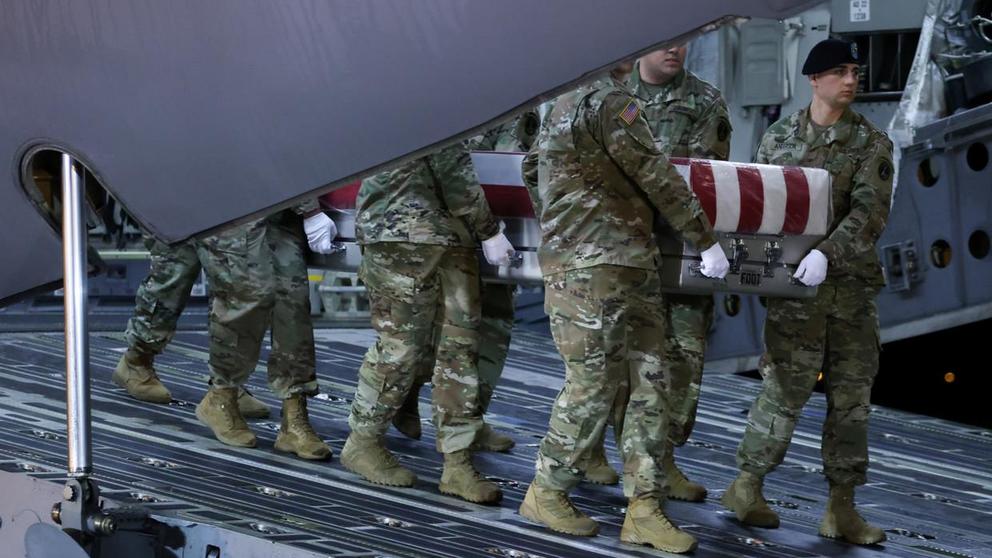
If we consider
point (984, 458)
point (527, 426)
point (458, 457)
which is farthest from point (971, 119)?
point (458, 457)

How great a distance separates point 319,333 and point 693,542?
4716mm

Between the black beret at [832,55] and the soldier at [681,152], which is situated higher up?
the black beret at [832,55]

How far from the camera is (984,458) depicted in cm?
695

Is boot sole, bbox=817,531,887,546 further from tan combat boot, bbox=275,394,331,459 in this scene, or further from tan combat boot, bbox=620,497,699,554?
tan combat boot, bbox=275,394,331,459

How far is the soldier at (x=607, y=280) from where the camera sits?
13.9 ft

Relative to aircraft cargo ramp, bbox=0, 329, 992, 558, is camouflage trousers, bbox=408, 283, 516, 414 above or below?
above

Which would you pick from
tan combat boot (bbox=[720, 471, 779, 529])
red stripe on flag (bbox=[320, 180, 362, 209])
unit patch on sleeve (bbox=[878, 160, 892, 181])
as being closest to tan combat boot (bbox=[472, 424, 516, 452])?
red stripe on flag (bbox=[320, 180, 362, 209])

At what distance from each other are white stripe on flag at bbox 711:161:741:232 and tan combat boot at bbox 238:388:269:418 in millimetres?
2274

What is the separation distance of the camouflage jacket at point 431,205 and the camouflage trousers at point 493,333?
0.93 metres

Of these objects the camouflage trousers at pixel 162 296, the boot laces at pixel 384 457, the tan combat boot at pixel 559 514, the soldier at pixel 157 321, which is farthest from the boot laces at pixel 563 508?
the camouflage trousers at pixel 162 296

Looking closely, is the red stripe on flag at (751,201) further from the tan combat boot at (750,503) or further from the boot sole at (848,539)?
the boot sole at (848,539)

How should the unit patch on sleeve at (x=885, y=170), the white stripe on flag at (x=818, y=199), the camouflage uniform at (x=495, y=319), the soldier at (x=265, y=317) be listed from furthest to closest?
the camouflage uniform at (x=495, y=319), the soldier at (x=265, y=317), the unit patch on sleeve at (x=885, y=170), the white stripe on flag at (x=818, y=199)

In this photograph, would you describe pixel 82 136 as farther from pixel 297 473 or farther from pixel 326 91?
pixel 297 473

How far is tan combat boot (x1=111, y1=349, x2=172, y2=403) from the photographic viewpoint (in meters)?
6.16
